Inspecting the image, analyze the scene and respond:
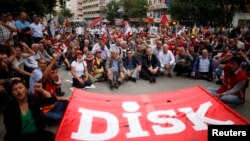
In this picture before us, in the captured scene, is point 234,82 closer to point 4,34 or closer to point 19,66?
point 19,66

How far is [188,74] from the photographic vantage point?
1374cm

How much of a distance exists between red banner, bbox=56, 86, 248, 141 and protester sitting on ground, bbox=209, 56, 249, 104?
127cm

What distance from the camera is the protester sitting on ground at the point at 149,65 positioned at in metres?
12.8

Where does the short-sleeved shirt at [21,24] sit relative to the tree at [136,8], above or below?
below

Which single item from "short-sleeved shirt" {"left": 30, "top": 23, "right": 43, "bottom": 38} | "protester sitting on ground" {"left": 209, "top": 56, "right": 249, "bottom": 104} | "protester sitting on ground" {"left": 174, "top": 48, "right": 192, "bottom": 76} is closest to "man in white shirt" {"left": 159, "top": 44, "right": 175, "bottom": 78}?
"protester sitting on ground" {"left": 174, "top": 48, "right": 192, "bottom": 76}

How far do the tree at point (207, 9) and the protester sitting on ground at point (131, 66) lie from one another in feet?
104

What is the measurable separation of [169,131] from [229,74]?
3.64 meters

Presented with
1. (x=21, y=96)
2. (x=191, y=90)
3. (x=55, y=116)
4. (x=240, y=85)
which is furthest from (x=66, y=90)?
(x=21, y=96)

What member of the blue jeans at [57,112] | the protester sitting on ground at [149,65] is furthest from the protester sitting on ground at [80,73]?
the blue jeans at [57,112]

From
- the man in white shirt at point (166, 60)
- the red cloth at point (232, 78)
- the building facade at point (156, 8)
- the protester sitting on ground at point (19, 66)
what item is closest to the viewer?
the red cloth at point (232, 78)

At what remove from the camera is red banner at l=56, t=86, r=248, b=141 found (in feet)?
18.0

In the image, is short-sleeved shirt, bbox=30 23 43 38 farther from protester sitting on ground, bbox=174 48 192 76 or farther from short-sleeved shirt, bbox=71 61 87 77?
protester sitting on ground, bbox=174 48 192 76

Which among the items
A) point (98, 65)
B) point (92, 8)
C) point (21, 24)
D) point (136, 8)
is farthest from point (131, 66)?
point (92, 8)

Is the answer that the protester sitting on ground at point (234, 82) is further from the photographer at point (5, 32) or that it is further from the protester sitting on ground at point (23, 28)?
the protester sitting on ground at point (23, 28)
